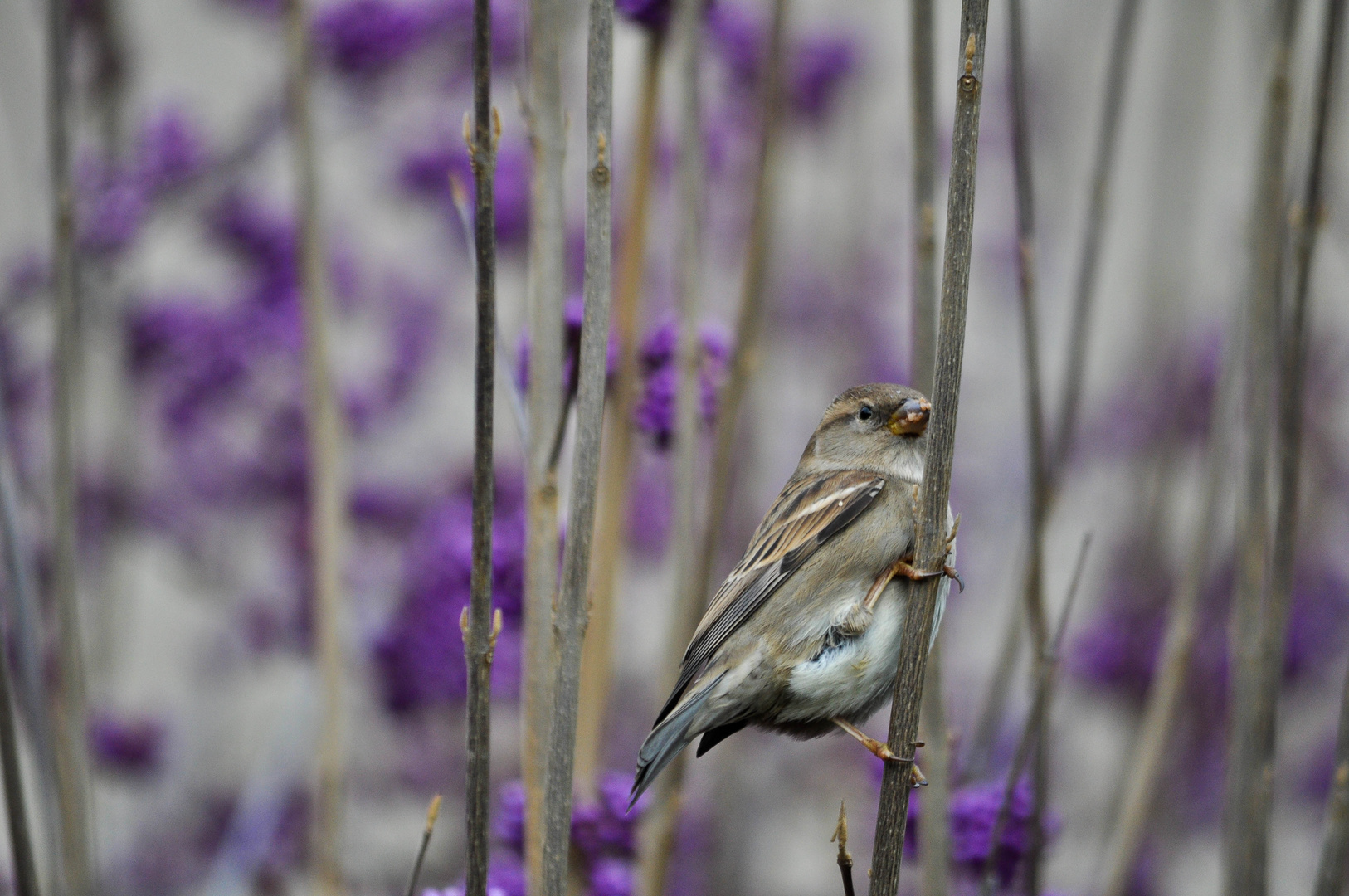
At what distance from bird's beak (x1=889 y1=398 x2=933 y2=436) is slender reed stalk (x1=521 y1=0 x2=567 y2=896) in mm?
693

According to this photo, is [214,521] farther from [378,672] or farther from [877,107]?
[877,107]

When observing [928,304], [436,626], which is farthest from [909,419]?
[436,626]

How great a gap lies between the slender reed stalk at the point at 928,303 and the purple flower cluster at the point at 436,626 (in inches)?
41.3

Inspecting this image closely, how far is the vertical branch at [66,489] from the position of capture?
68.3 inches

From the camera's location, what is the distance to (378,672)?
9.69ft

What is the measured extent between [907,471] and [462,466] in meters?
1.84

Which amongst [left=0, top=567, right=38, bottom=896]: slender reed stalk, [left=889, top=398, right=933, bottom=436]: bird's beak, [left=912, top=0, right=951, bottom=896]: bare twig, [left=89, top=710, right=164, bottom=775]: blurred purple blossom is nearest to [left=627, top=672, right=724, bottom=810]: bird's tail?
[left=912, top=0, right=951, bottom=896]: bare twig

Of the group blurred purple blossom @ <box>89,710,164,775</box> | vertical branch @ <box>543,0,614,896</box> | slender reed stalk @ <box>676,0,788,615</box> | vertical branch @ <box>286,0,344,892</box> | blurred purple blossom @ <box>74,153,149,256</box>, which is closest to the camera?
vertical branch @ <box>543,0,614,896</box>

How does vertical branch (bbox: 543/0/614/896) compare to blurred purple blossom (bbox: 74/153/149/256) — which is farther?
blurred purple blossom (bbox: 74/153/149/256)

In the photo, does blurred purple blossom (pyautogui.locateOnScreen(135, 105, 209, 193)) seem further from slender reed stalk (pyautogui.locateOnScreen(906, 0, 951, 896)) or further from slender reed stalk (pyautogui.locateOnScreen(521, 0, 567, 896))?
slender reed stalk (pyautogui.locateOnScreen(906, 0, 951, 896))

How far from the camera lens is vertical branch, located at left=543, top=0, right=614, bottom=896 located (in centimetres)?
123

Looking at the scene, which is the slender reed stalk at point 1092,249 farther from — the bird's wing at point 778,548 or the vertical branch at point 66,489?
the vertical branch at point 66,489

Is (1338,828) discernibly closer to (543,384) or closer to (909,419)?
(909,419)

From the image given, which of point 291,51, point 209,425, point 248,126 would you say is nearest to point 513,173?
point 248,126
